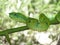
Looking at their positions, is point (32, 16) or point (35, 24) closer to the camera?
point (35, 24)

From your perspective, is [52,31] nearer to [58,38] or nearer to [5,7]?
[58,38]

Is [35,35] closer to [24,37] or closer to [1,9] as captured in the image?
[24,37]

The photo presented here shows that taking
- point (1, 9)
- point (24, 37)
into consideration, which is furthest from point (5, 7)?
point (24, 37)

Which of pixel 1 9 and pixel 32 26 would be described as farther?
pixel 1 9

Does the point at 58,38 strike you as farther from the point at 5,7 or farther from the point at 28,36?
the point at 5,7

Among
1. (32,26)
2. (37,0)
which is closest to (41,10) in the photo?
(37,0)

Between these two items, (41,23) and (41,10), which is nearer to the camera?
(41,23)
